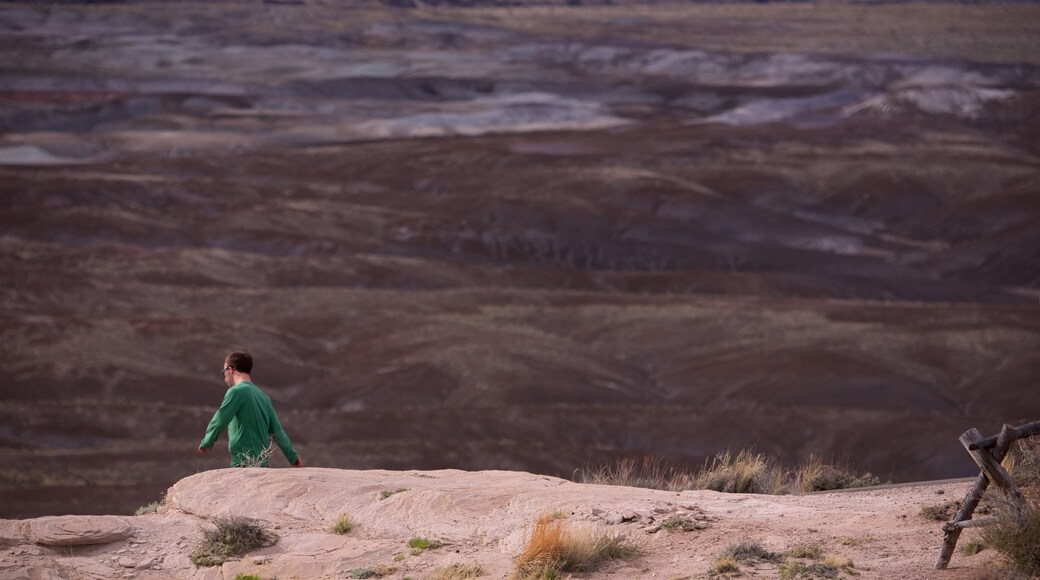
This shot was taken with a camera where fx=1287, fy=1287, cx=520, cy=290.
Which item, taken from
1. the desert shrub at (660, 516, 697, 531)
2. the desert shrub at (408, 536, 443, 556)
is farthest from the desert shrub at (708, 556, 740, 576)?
the desert shrub at (408, 536, 443, 556)

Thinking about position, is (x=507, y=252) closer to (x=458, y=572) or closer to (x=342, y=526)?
(x=342, y=526)

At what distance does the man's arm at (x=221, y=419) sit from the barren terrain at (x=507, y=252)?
40.1 ft

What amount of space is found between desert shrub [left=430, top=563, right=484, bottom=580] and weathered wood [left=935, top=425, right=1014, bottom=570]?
8.13ft

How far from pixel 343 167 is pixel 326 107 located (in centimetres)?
1430

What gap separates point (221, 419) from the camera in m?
8.55

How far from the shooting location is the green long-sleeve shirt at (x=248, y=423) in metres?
8.63

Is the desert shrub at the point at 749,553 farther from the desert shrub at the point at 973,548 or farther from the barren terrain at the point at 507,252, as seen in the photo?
the barren terrain at the point at 507,252

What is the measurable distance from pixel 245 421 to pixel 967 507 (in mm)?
4746

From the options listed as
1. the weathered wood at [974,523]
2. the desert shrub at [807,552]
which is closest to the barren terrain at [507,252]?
the desert shrub at [807,552]

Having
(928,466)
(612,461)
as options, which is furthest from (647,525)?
(928,466)

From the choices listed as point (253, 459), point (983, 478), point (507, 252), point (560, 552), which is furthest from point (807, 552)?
point (507, 252)

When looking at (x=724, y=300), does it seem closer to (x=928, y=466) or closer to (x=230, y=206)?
(x=928, y=466)

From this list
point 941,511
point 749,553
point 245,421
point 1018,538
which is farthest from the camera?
point 245,421

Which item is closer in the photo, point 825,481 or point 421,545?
point 421,545
